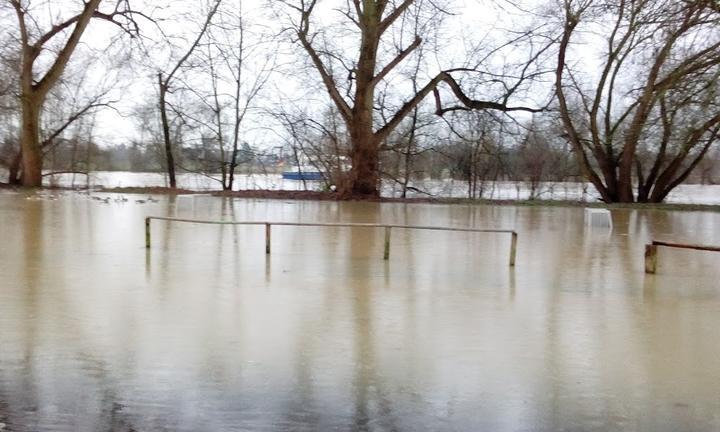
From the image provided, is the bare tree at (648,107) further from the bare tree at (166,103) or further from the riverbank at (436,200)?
the bare tree at (166,103)

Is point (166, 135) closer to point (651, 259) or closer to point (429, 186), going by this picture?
point (429, 186)

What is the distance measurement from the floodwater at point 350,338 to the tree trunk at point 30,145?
1574cm

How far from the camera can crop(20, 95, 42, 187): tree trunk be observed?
78.9 feet

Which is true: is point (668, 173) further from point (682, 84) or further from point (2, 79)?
point (2, 79)

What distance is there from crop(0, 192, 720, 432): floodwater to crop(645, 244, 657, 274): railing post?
11 centimetres

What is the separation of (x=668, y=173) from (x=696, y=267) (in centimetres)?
1733

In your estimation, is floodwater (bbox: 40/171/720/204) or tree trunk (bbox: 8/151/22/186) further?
floodwater (bbox: 40/171/720/204)

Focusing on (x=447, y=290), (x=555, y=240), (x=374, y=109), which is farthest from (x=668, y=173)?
(x=447, y=290)

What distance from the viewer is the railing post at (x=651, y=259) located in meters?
8.51

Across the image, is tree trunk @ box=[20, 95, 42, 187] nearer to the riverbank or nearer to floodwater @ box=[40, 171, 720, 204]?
the riverbank

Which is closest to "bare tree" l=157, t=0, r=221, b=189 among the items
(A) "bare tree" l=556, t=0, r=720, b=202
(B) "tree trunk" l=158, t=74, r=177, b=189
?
(B) "tree trunk" l=158, t=74, r=177, b=189

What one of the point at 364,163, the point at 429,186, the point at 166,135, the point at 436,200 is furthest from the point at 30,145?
the point at 429,186

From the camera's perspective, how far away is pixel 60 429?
138 inches

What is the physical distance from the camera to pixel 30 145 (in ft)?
81.3
